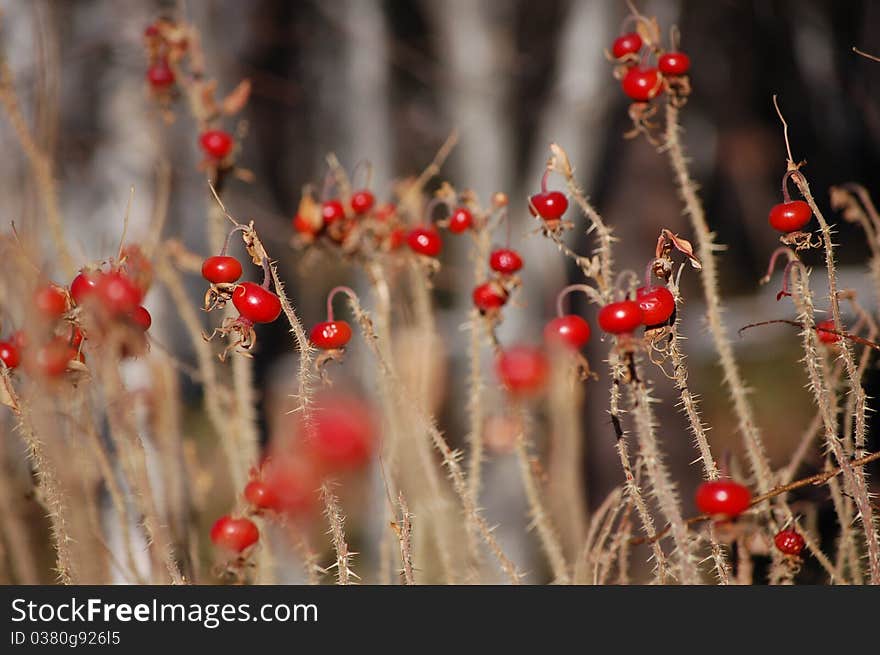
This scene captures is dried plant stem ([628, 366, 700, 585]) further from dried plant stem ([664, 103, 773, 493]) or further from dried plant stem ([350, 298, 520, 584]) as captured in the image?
dried plant stem ([664, 103, 773, 493])

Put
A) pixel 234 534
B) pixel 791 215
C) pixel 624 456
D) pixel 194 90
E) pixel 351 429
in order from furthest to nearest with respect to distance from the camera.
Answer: pixel 351 429 < pixel 194 90 < pixel 234 534 < pixel 791 215 < pixel 624 456

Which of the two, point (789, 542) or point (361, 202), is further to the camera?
point (361, 202)

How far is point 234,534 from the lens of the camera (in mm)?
1124

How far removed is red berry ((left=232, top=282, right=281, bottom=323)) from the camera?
95 centimetres

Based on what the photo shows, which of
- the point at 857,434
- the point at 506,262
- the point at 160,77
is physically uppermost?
the point at 160,77

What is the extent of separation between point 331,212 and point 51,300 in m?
0.59

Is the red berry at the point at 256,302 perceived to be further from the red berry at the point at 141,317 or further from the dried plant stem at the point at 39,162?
the dried plant stem at the point at 39,162

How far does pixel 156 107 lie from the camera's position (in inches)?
71.7

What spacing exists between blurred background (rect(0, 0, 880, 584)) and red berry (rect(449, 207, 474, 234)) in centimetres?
33

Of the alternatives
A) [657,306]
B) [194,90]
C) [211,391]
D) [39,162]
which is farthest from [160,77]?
[657,306]

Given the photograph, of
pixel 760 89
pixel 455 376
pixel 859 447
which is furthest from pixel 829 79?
pixel 859 447

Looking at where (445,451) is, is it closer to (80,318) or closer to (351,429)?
(80,318)

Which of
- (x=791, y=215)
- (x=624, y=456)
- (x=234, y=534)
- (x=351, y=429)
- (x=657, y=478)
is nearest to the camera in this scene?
(x=657, y=478)
